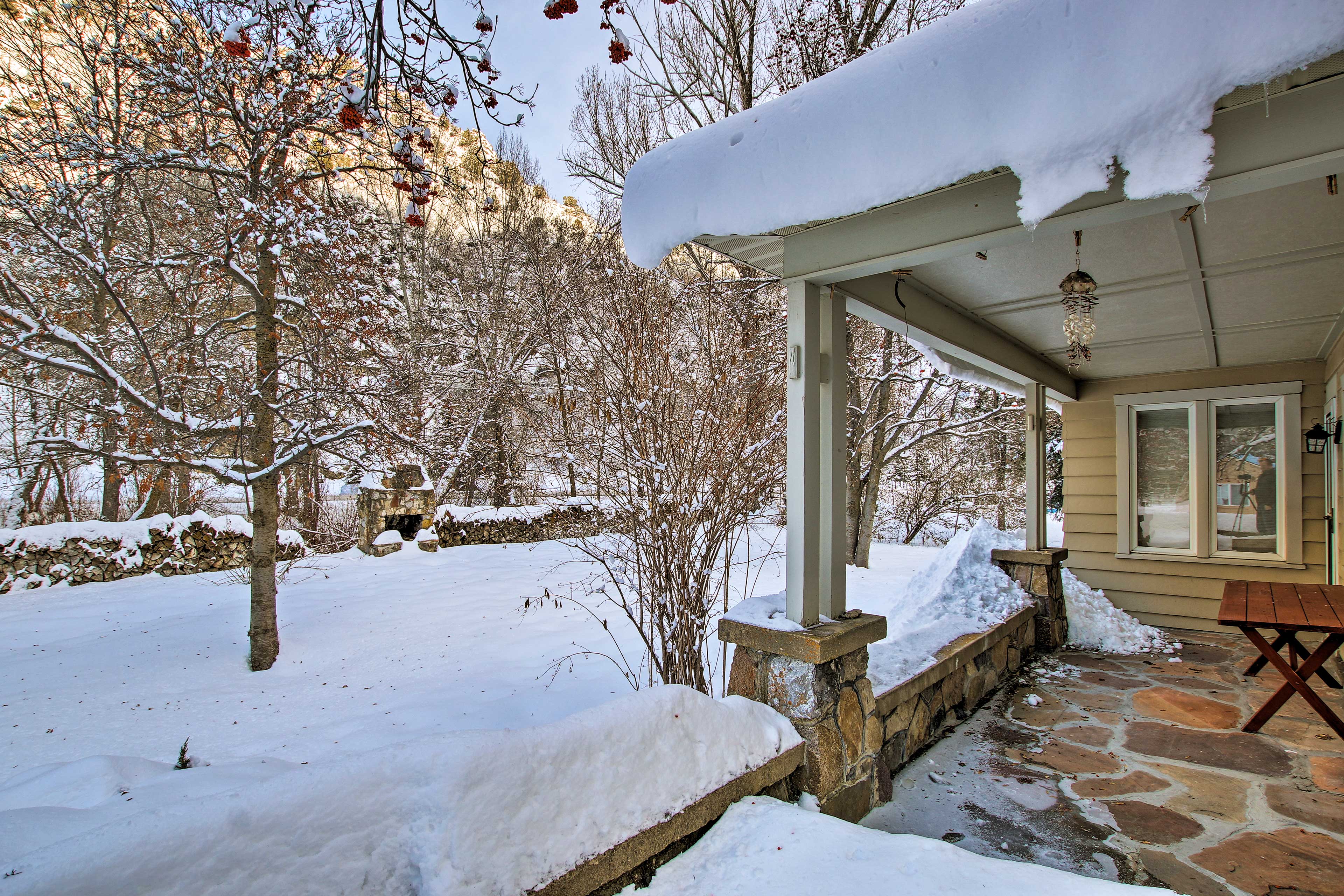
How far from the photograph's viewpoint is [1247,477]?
16.1 ft

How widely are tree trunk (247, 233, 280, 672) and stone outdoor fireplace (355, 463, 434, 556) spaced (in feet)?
11.3

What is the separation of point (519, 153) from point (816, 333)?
12.0 metres

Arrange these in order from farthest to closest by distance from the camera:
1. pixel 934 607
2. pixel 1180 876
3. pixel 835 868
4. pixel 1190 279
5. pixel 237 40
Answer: pixel 934 607 → pixel 1190 279 → pixel 237 40 → pixel 1180 876 → pixel 835 868

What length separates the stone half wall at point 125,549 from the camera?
6422mm

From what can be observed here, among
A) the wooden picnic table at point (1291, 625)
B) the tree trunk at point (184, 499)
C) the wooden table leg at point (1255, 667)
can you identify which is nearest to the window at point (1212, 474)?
the wooden table leg at point (1255, 667)

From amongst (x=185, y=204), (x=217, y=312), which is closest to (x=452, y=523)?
(x=217, y=312)

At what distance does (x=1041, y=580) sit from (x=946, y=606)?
111cm

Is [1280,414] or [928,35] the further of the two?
[1280,414]

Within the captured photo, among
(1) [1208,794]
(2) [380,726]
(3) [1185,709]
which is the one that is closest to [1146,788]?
(1) [1208,794]

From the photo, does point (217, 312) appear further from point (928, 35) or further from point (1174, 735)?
point (1174, 735)

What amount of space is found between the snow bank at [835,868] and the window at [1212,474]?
4929 mm

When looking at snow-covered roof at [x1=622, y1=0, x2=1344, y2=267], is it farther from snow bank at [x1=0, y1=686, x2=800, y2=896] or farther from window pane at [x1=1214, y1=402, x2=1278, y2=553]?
window pane at [x1=1214, y1=402, x2=1278, y2=553]

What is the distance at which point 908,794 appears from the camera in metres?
2.50

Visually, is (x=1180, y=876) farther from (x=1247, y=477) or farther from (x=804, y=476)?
(x=1247, y=477)
